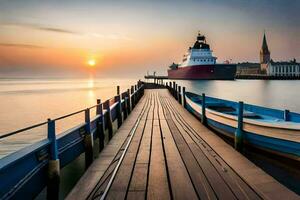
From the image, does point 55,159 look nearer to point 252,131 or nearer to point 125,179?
point 125,179

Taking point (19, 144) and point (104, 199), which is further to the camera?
point (19, 144)

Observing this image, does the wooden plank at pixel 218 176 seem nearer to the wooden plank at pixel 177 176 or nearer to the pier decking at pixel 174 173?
the pier decking at pixel 174 173

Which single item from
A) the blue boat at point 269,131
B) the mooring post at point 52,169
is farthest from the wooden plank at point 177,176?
the blue boat at point 269,131

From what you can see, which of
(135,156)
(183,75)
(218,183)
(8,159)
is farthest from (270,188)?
(183,75)

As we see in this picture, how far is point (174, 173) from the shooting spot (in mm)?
5680

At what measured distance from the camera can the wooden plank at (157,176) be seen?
15.2ft

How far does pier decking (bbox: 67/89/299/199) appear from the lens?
15.3ft

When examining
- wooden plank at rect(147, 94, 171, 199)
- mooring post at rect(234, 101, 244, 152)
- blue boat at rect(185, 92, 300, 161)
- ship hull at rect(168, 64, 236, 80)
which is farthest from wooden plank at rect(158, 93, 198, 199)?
ship hull at rect(168, 64, 236, 80)

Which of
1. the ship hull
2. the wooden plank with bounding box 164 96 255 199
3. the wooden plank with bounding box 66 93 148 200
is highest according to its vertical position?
the ship hull

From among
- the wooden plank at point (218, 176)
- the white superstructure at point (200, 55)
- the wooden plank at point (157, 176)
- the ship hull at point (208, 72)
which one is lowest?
the wooden plank at point (157, 176)

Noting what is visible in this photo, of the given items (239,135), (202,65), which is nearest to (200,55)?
(202,65)

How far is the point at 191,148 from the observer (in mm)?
7758

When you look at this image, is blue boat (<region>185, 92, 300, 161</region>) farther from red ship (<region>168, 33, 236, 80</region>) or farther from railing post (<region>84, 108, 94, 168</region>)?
red ship (<region>168, 33, 236, 80</region>)

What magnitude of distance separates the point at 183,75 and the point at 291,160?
110 m
